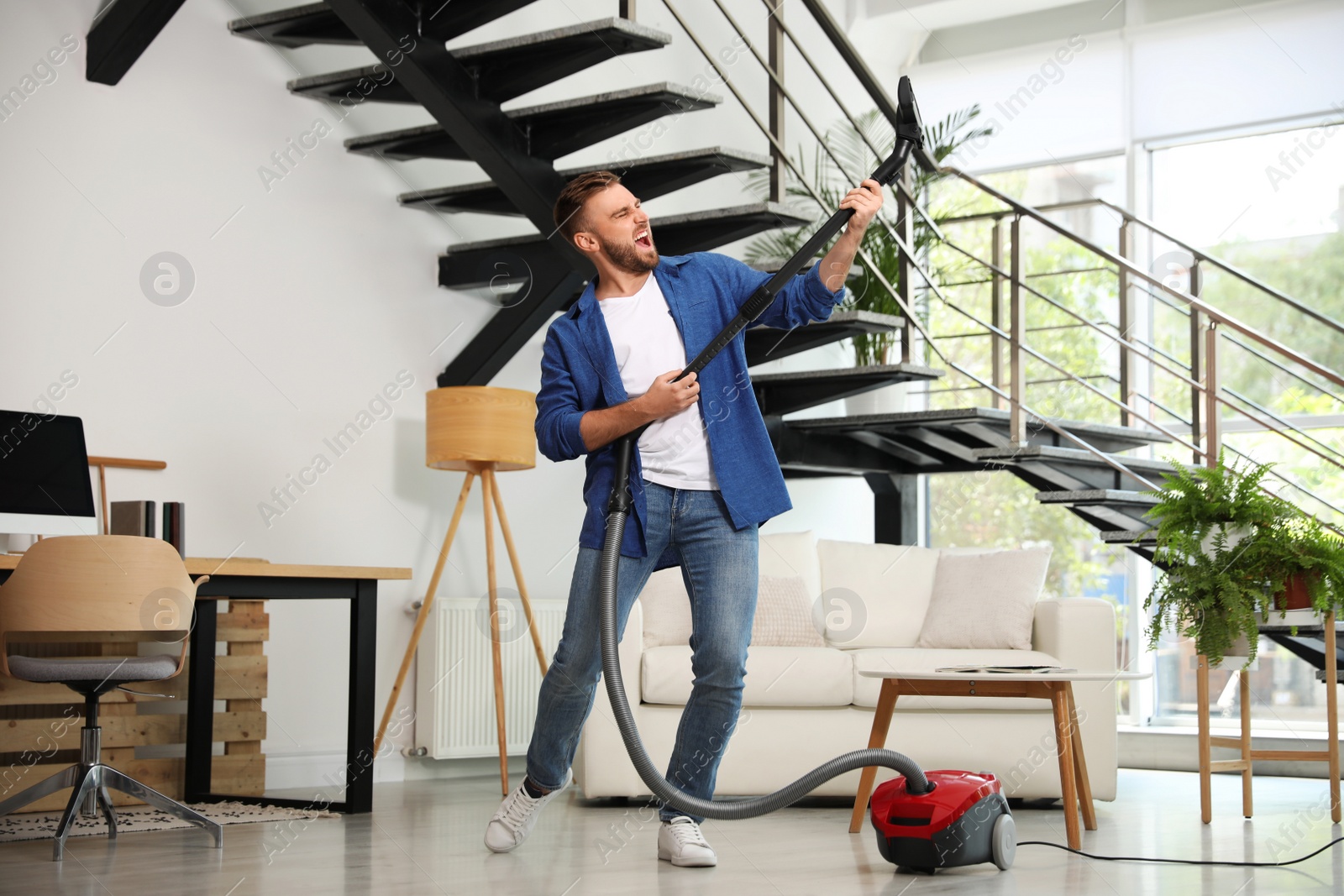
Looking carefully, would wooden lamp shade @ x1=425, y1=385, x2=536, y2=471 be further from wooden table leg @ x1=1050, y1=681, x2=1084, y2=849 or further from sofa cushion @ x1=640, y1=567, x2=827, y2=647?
wooden table leg @ x1=1050, y1=681, x2=1084, y2=849

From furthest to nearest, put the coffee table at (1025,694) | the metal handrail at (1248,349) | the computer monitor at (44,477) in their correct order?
the metal handrail at (1248,349)
the computer monitor at (44,477)
the coffee table at (1025,694)

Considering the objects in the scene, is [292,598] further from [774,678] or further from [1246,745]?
[1246,745]

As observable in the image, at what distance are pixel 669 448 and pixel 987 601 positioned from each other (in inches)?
77.8

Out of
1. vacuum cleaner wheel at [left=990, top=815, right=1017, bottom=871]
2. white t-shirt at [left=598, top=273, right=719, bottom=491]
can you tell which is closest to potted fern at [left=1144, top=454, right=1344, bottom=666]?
vacuum cleaner wheel at [left=990, top=815, right=1017, bottom=871]

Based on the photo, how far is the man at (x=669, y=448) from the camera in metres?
2.45

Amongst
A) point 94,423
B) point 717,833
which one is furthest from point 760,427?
point 94,423

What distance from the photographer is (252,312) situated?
4266 mm

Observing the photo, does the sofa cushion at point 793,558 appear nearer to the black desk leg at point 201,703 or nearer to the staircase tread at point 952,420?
the staircase tread at point 952,420

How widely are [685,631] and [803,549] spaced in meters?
0.71

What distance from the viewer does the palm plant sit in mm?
5598

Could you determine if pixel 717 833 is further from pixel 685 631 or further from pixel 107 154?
pixel 107 154

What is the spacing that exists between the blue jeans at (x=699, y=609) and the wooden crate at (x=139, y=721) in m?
1.27

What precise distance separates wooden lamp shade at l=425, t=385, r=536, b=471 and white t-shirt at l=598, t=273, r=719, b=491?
65.9 inches

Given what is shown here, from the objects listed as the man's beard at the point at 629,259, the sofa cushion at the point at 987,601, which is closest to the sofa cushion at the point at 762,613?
the sofa cushion at the point at 987,601
